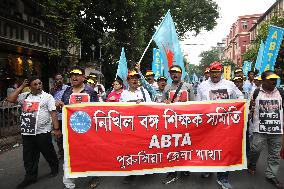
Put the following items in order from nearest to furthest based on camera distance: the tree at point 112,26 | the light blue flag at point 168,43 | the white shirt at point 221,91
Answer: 1. the white shirt at point 221,91
2. the light blue flag at point 168,43
3. the tree at point 112,26

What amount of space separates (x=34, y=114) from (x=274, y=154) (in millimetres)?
3942

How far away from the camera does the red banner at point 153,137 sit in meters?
5.25

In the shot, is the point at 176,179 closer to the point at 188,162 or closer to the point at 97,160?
the point at 188,162

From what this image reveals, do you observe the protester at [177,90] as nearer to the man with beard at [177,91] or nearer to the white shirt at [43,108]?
the man with beard at [177,91]

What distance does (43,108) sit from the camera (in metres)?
5.82

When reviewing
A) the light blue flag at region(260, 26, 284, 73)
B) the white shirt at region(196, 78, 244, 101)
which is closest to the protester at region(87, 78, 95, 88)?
the white shirt at region(196, 78, 244, 101)

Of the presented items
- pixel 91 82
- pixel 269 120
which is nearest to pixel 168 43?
pixel 269 120

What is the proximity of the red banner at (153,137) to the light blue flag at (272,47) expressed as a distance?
17.3 feet

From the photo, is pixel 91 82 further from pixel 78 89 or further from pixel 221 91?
pixel 221 91

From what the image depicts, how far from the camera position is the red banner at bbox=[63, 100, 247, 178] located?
5.25 meters

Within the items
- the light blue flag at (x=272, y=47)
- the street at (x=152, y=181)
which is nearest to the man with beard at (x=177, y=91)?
the street at (x=152, y=181)

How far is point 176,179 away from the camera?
5.76 meters

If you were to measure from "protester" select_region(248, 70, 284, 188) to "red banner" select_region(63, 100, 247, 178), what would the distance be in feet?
1.39

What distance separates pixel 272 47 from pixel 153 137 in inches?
252
